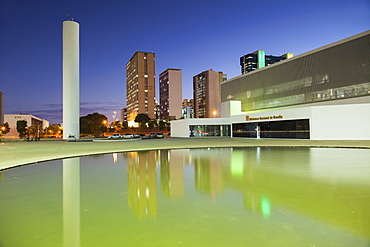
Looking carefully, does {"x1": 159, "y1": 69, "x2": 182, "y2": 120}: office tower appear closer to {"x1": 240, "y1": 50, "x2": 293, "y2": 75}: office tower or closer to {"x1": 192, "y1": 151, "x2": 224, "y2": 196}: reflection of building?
{"x1": 240, "y1": 50, "x2": 293, "y2": 75}: office tower

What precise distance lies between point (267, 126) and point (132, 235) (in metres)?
42.3

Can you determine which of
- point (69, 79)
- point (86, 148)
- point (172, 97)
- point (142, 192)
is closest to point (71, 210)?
point (142, 192)

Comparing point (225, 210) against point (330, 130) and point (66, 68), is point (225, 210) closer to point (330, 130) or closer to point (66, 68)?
point (330, 130)

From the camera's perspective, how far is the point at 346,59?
128 ft

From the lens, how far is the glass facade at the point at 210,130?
2272 inches

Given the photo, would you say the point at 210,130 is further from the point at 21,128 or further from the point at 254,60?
the point at 254,60

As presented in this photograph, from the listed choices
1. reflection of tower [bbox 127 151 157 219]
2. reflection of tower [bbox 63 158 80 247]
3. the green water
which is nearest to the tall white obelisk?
the green water

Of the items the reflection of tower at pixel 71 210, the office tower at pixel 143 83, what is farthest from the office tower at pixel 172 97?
the reflection of tower at pixel 71 210

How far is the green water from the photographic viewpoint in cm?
469

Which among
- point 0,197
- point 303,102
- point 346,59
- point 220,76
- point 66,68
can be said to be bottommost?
point 0,197

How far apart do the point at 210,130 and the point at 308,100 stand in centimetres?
2137

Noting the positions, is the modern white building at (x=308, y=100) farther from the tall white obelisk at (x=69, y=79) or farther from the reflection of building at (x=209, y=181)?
the reflection of building at (x=209, y=181)

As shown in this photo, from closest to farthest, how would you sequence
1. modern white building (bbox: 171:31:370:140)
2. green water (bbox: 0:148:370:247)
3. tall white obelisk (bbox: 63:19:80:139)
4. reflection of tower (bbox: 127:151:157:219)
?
green water (bbox: 0:148:370:247), reflection of tower (bbox: 127:151:157:219), modern white building (bbox: 171:31:370:140), tall white obelisk (bbox: 63:19:80:139)

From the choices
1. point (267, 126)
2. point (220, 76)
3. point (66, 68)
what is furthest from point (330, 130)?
point (220, 76)
